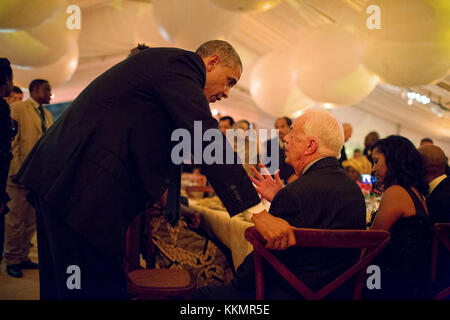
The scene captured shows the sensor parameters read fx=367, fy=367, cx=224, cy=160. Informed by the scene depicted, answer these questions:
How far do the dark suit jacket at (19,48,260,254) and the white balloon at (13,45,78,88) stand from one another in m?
3.54

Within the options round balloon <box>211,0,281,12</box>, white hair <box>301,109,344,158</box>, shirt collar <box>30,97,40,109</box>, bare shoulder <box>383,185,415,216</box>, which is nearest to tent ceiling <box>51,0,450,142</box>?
shirt collar <box>30,97,40,109</box>

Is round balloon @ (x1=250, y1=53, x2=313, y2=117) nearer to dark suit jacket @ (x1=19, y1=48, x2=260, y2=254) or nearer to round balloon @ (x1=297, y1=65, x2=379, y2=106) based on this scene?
round balloon @ (x1=297, y1=65, x2=379, y2=106)

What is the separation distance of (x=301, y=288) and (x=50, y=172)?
761 millimetres

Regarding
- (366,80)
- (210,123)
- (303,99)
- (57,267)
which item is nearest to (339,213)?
(210,123)

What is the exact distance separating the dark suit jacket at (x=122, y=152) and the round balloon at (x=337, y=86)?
9.40ft

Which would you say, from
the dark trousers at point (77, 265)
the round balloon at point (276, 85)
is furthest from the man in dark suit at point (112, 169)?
the round balloon at point (276, 85)

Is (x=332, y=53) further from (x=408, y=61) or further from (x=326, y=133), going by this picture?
(x=326, y=133)

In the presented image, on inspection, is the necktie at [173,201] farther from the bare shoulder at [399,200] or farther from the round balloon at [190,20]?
the round balloon at [190,20]

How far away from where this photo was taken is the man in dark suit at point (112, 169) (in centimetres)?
97

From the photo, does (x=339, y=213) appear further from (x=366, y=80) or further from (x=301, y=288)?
(x=366, y=80)

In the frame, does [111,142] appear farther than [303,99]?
No
